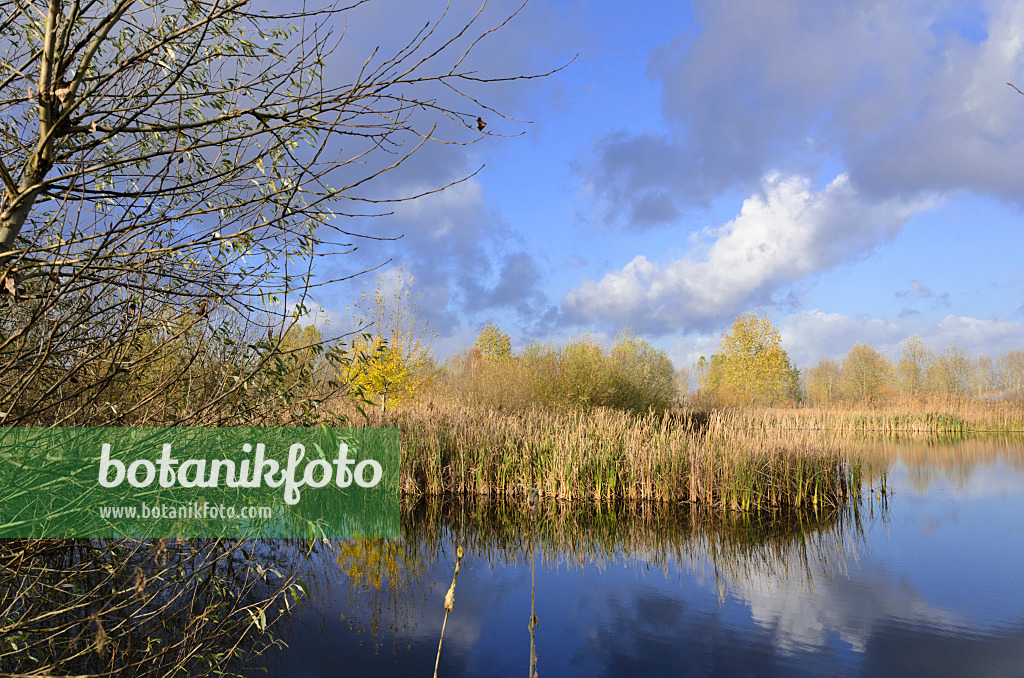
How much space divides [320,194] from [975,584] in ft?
23.4

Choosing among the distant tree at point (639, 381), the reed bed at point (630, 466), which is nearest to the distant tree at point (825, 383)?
the distant tree at point (639, 381)

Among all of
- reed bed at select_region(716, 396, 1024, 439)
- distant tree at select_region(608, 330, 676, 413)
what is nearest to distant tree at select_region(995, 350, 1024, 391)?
reed bed at select_region(716, 396, 1024, 439)

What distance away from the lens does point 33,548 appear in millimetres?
2576

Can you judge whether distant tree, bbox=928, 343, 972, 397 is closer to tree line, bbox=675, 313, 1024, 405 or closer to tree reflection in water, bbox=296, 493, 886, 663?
tree line, bbox=675, 313, 1024, 405

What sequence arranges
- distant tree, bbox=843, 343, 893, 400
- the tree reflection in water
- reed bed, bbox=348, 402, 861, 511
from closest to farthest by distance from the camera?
the tree reflection in water → reed bed, bbox=348, 402, 861, 511 → distant tree, bbox=843, 343, 893, 400

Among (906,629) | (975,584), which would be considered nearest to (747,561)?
(906,629)

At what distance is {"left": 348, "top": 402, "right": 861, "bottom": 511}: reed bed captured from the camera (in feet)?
28.8

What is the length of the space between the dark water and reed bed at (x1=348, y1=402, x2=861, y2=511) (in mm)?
581

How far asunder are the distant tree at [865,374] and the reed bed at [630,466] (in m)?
28.6

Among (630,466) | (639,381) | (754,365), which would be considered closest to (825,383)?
(754,365)

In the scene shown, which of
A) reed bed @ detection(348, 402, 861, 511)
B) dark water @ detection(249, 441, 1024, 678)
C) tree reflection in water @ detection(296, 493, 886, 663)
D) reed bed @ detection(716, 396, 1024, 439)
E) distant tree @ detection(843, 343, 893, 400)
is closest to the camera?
dark water @ detection(249, 441, 1024, 678)

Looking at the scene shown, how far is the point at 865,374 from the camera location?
115 feet

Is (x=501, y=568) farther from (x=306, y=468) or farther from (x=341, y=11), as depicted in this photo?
(x=341, y=11)

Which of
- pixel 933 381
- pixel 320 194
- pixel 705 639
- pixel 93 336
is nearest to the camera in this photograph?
pixel 320 194
